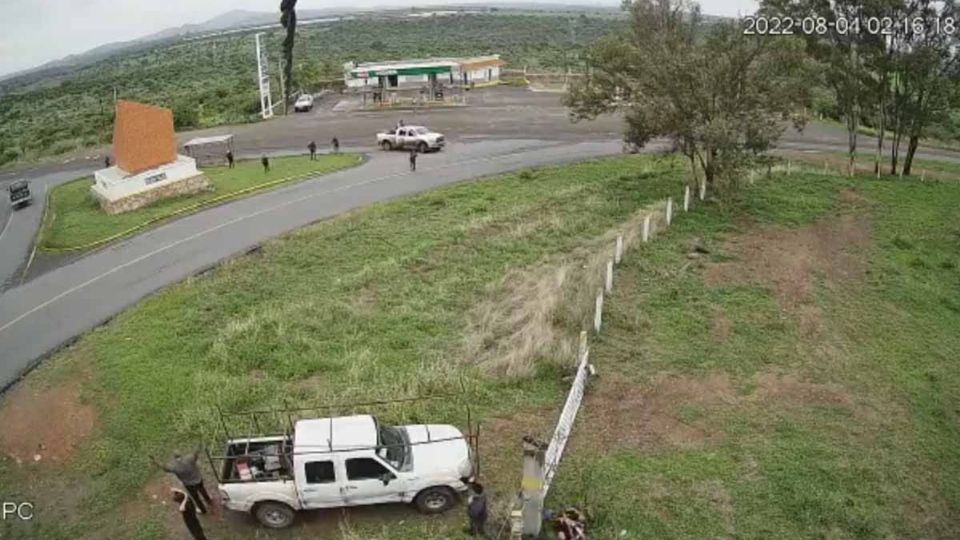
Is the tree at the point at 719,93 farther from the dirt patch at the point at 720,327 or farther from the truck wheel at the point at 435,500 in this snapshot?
the truck wheel at the point at 435,500

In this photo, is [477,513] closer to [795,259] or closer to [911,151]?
[795,259]

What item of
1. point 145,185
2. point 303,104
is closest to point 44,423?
point 145,185

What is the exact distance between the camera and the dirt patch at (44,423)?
15727mm

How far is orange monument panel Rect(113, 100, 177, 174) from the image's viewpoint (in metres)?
33.7

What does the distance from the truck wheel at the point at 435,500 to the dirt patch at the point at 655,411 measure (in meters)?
2.87

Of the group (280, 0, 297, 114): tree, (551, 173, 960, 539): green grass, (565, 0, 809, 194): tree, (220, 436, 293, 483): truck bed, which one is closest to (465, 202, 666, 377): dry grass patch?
(551, 173, 960, 539): green grass

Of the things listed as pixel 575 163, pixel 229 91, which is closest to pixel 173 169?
pixel 575 163

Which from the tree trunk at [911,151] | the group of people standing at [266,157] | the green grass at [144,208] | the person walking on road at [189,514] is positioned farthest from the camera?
the group of people standing at [266,157]

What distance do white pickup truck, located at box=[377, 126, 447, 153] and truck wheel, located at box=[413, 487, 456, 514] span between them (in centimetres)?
3004

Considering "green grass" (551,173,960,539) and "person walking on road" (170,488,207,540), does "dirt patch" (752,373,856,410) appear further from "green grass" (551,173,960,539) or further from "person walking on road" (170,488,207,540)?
"person walking on road" (170,488,207,540)

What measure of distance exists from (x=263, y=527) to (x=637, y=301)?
11.2m

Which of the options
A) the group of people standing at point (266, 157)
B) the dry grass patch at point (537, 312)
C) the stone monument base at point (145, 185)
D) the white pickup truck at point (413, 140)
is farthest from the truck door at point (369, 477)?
the white pickup truck at point (413, 140)

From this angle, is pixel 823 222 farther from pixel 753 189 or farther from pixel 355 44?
pixel 355 44

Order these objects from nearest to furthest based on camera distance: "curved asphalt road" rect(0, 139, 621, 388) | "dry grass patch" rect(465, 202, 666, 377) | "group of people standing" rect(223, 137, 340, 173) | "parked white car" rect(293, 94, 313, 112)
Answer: "dry grass patch" rect(465, 202, 666, 377), "curved asphalt road" rect(0, 139, 621, 388), "group of people standing" rect(223, 137, 340, 173), "parked white car" rect(293, 94, 313, 112)
